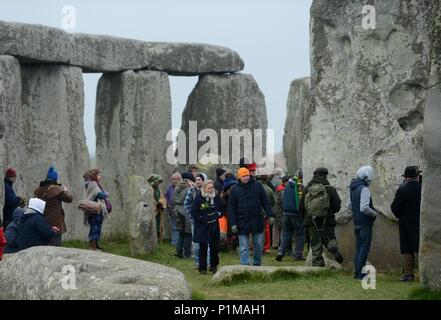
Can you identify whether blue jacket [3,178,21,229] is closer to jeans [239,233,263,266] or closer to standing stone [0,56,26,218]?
standing stone [0,56,26,218]

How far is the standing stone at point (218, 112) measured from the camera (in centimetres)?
3244

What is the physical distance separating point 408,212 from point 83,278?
5.00 m

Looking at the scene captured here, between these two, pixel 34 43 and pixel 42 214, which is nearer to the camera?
pixel 42 214

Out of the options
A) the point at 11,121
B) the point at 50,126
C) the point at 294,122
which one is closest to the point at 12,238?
the point at 11,121

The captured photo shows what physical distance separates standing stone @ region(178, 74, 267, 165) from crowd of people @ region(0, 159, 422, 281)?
19.0 ft

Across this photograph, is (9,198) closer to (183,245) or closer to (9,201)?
(9,201)

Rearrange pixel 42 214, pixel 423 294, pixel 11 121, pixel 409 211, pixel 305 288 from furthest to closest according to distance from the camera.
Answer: pixel 11 121 → pixel 42 214 → pixel 409 211 → pixel 305 288 → pixel 423 294

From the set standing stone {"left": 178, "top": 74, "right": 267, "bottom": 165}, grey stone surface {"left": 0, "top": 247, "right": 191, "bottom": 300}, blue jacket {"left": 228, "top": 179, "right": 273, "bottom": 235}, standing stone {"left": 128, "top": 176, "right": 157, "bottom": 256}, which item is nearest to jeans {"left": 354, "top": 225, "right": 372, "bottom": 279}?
blue jacket {"left": 228, "top": 179, "right": 273, "bottom": 235}

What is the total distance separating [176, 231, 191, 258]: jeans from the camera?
24.9 metres

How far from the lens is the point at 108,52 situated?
29.7 metres

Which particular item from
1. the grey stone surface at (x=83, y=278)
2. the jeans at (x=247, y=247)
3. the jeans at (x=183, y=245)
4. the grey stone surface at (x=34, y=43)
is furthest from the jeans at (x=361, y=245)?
the grey stone surface at (x=34, y=43)
